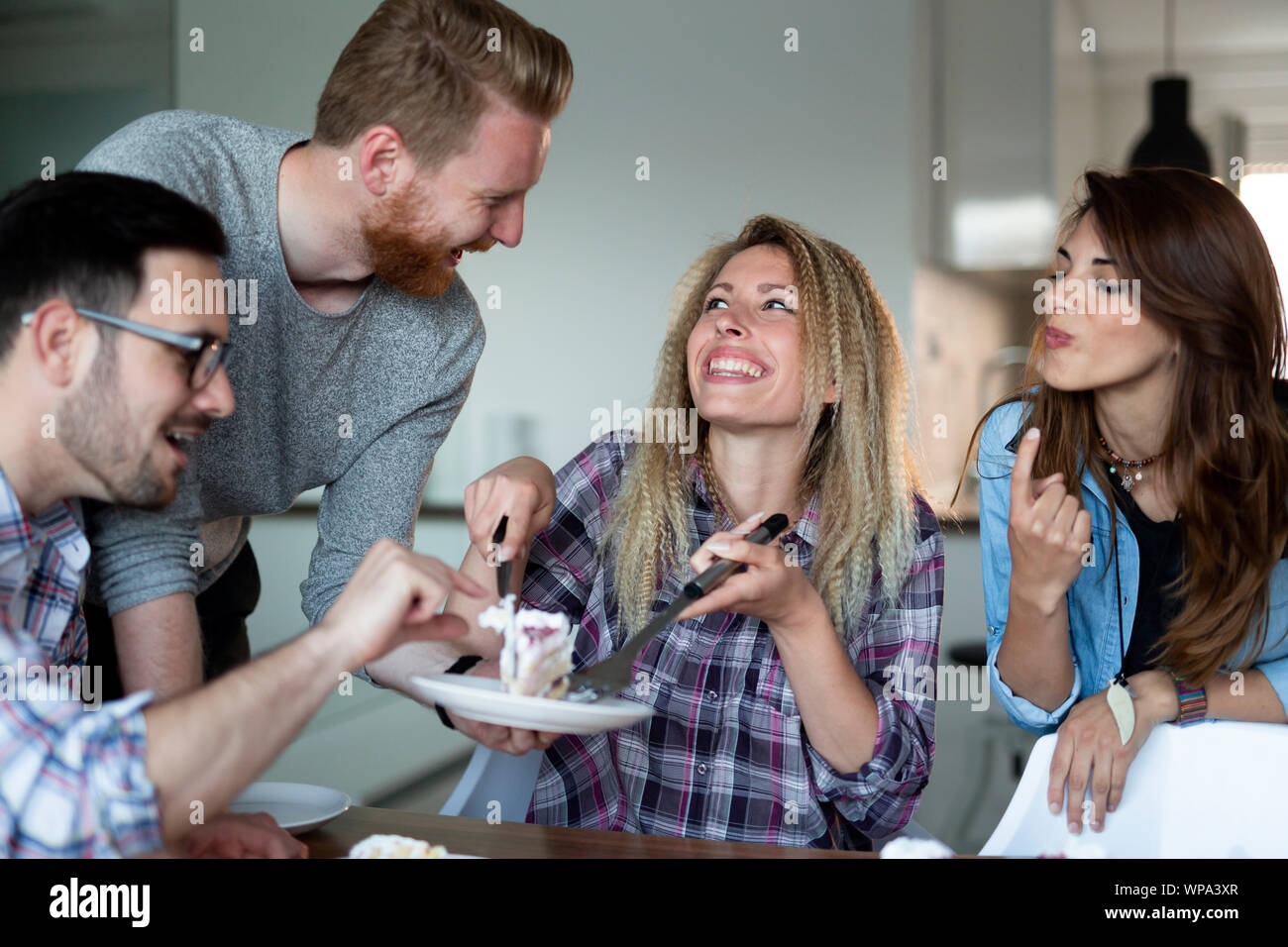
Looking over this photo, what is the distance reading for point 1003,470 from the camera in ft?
6.14

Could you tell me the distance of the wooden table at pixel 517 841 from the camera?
4.14ft

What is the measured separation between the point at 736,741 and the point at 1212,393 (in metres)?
0.88

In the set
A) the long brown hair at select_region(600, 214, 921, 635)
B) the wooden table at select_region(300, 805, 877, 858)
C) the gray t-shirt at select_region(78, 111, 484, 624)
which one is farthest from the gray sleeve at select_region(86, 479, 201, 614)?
the long brown hair at select_region(600, 214, 921, 635)

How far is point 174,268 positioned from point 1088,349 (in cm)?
125

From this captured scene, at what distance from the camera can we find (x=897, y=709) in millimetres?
1651

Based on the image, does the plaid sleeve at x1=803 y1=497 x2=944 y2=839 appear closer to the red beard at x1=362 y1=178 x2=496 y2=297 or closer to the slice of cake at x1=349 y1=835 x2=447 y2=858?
the slice of cake at x1=349 y1=835 x2=447 y2=858

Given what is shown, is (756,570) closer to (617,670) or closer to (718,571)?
(718,571)

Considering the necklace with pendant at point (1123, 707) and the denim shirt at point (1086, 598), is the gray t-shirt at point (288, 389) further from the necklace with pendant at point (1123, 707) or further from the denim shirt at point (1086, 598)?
the necklace with pendant at point (1123, 707)

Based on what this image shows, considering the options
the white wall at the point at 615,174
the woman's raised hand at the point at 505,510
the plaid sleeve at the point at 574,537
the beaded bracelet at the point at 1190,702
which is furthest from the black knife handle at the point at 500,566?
the white wall at the point at 615,174

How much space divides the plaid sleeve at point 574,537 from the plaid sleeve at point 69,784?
93 cm

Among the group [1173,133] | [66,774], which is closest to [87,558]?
[66,774]

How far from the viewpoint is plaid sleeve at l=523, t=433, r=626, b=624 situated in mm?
1908
